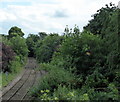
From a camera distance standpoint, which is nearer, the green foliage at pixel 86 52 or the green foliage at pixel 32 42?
the green foliage at pixel 86 52

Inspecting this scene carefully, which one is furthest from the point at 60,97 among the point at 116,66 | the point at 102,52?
the point at 102,52

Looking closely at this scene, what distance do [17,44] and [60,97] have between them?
3485 centimetres

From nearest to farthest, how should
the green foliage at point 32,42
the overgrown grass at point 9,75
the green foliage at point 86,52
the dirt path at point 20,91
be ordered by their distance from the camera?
the green foliage at point 86,52 → the dirt path at point 20,91 → the overgrown grass at point 9,75 → the green foliage at point 32,42

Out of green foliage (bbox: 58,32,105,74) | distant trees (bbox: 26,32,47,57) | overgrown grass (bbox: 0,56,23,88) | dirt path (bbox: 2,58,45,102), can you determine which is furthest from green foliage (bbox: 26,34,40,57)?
green foliage (bbox: 58,32,105,74)

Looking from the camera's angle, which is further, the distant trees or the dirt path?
the distant trees

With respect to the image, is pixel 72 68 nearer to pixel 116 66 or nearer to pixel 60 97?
pixel 116 66

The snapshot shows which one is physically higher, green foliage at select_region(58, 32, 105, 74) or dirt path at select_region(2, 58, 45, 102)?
green foliage at select_region(58, 32, 105, 74)

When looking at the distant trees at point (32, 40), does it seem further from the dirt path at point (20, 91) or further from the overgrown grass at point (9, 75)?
the dirt path at point (20, 91)

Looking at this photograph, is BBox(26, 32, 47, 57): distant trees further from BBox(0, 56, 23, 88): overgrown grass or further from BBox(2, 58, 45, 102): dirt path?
BBox(2, 58, 45, 102): dirt path

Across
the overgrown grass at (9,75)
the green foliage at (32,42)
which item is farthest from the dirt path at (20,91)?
the green foliage at (32,42)

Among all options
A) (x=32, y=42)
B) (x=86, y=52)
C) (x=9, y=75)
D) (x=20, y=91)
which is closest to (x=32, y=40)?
(x=32, y=42)

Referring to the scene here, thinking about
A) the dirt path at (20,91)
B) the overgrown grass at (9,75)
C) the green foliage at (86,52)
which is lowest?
the dirt path at (20,91)

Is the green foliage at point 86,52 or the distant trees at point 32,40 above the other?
the distant trees at point 32,40

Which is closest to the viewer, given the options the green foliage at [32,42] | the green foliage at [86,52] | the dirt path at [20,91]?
the green foliage at [86,52]
